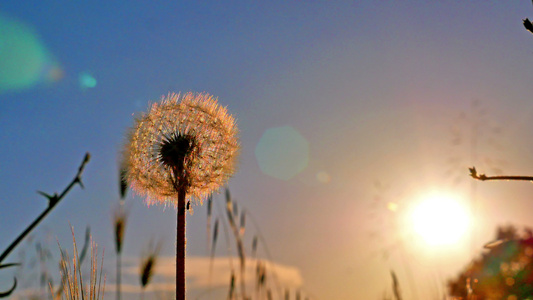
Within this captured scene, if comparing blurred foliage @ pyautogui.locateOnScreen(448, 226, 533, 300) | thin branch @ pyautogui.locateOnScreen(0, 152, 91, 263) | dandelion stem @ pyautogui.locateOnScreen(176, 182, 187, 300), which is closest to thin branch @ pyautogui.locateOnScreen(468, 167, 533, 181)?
blurred foliage @ pyautogui.locateOnScreen(448, 226, 533, 300)

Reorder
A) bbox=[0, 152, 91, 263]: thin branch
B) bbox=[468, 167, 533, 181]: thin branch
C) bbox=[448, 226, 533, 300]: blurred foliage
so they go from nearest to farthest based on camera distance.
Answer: bbox=[0, 152, 91, 263]: thin branch → bbox=[468, 167, 533, 181]: thin branch → bbox=[448, 226, 533, 300]: blurred foliage

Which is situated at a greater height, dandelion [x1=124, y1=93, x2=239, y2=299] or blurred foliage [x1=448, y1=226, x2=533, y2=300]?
dandelion [x1=124, y1=93, x2=239, y2=299]

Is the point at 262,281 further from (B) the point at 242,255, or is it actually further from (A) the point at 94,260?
(A) the point at 94,260

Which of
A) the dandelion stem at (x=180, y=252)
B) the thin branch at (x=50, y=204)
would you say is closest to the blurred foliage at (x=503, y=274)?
the thin branch at (x=50, y=204)

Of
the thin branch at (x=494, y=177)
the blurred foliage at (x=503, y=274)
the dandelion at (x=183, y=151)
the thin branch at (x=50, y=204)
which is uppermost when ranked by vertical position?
the dandelion at (x=183, y=151)

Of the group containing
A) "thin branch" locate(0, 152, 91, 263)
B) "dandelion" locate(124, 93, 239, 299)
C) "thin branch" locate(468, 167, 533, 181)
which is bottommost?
"thin branch" locate(0, 152, 91, 263)

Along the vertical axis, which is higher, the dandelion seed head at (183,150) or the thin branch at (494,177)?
the dandelion seed head at (183,150)

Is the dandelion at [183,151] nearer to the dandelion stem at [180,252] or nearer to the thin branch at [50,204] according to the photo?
the dandelion stem at [180,252]

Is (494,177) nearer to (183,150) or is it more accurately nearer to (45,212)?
(45,212)

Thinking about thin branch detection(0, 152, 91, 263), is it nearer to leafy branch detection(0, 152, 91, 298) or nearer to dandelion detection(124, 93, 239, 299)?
leafy branch detection(0, 152, 91, 298)
